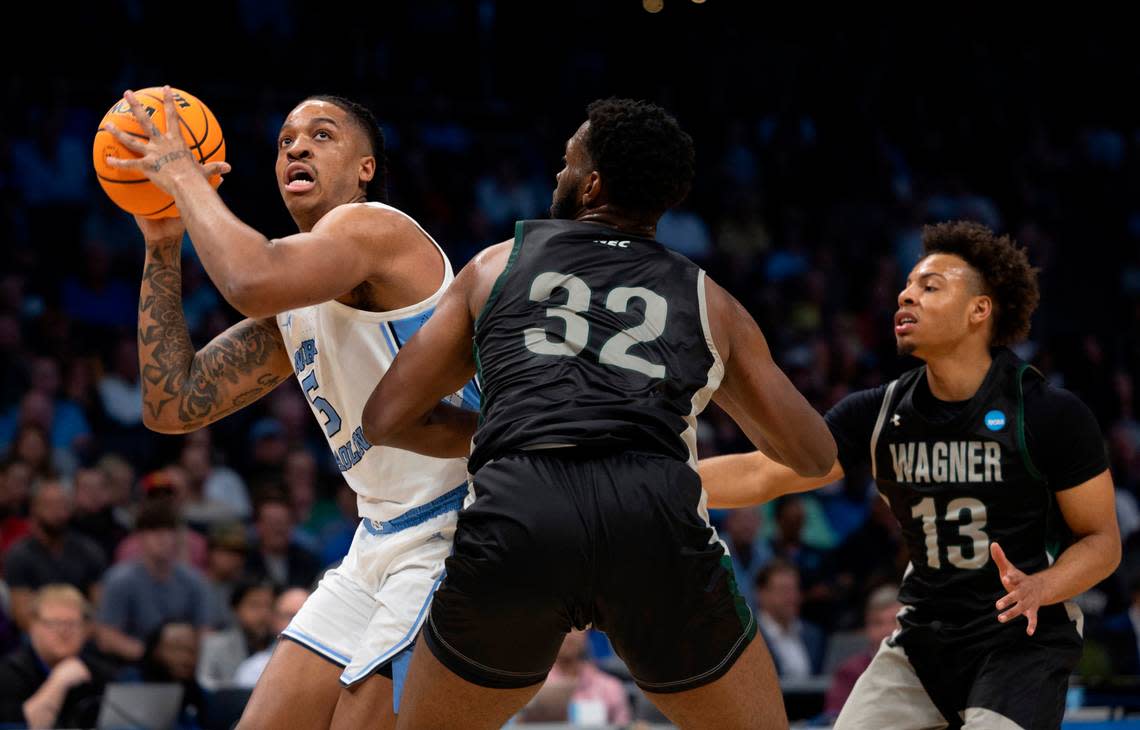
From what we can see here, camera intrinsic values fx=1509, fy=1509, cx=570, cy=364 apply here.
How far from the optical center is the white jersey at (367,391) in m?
3.96

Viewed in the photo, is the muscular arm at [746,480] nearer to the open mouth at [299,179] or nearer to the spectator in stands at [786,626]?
the open mouth at [299,179]

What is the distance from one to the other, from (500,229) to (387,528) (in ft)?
27.6

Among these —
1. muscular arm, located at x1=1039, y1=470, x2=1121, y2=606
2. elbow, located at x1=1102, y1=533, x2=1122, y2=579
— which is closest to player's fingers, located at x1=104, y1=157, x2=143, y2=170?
muscular arm, located at x1=1039, y1=470, x2=1121, y2=606

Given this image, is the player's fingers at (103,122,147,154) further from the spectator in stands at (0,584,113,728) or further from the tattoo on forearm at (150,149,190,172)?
the spectator in stands at (0,584,113,728)

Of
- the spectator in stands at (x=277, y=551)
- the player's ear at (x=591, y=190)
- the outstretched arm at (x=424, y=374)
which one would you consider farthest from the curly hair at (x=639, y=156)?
the spectator in stands at (x=277, y=551)

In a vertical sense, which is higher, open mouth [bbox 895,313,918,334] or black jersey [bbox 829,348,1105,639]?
open mouth [bbox 895,313,918,334]

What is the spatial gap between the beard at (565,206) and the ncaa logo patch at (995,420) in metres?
1.61

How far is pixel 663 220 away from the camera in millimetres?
12648

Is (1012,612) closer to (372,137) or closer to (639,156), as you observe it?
(639,156)

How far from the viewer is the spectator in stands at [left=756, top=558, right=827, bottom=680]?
882cm

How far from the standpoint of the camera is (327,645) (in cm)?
395

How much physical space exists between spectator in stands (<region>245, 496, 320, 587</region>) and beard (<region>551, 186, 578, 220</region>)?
18.2 feet

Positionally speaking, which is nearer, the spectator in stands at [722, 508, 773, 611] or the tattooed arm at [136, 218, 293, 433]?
the tattooed arm at [136, 218, 293, 433]

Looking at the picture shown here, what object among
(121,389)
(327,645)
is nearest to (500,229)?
(121,389)
